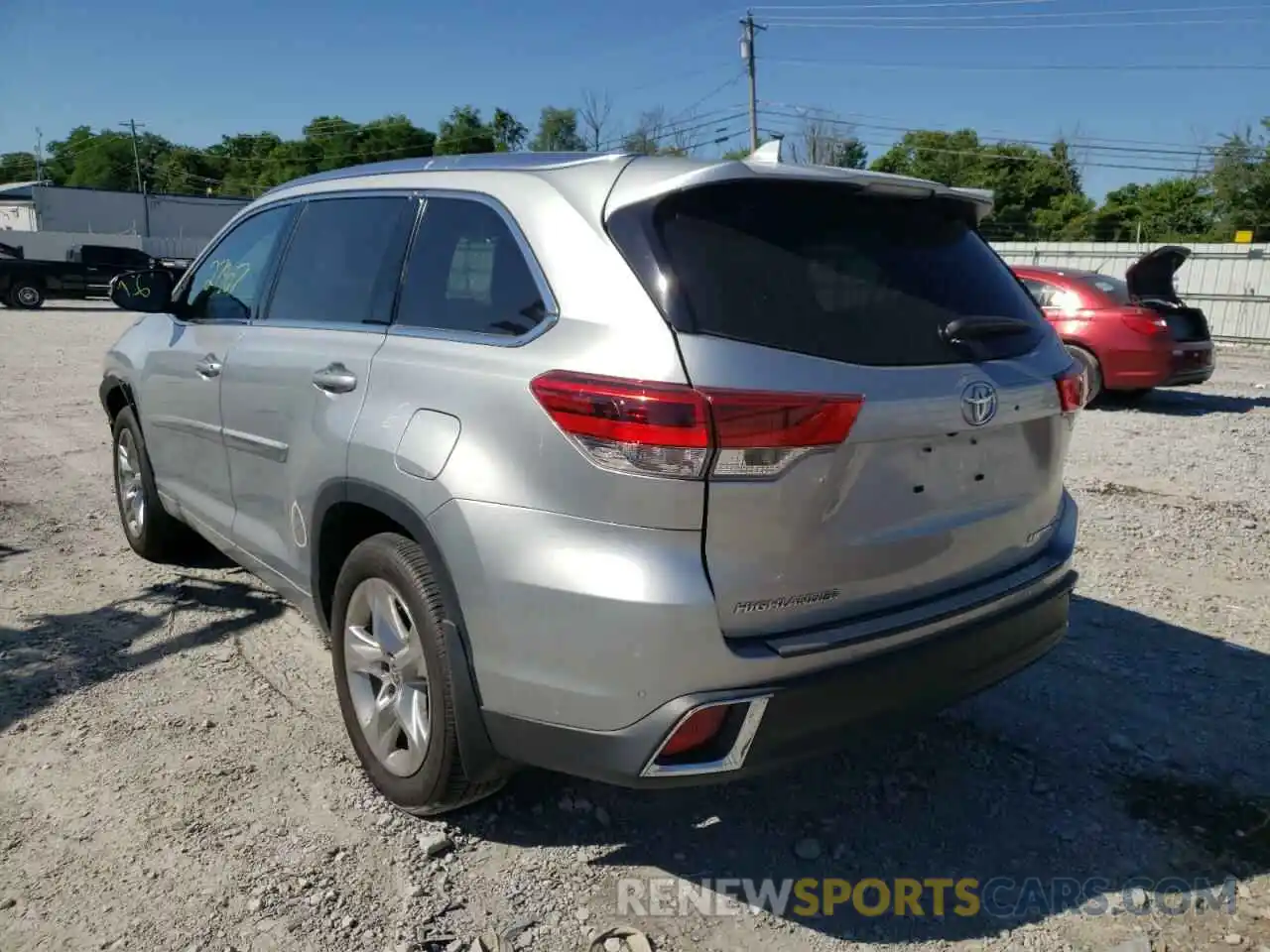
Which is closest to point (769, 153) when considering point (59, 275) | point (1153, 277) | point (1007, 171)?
point (1153, 277)

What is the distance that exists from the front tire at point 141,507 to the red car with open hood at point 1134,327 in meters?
9.17

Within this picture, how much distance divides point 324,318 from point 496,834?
5.92 ft

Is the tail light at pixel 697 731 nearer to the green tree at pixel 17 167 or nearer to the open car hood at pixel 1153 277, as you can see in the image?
the open car hood at pixel 1153 277

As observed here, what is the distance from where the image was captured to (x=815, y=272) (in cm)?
242

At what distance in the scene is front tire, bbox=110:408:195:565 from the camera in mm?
4914

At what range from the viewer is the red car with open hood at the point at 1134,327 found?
35.3 ft

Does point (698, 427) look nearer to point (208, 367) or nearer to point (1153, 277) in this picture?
point (208, 367)

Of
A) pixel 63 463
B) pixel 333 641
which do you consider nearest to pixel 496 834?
pixel 333 641

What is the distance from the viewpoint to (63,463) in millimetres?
7484

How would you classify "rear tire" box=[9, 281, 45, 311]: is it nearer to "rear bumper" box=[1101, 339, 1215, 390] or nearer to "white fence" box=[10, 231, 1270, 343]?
"white fence" box=[10, 231, 1270, 343]

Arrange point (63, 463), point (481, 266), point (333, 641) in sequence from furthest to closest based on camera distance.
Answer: point (63, 463)
point (333, 641)
point (481, 266)

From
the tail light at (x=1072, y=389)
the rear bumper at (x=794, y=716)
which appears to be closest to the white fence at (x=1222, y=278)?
the tail light at (x=1072, y=389)

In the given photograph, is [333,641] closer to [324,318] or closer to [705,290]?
[324,318]

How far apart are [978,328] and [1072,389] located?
0.50 m
